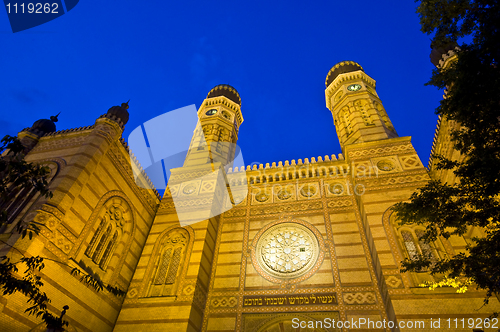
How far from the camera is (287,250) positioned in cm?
959

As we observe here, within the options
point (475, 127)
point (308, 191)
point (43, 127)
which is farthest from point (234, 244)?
point (43, 127)

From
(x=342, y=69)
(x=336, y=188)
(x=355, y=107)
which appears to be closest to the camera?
(x=336, y=188)

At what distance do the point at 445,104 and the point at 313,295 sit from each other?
589cm

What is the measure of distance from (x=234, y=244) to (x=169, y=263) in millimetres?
2172

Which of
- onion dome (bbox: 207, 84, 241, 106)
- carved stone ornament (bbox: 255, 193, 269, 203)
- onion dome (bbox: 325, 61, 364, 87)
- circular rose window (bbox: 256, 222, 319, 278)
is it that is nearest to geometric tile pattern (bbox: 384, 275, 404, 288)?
circular rose window (bbox: 256, 222, 319, 278)

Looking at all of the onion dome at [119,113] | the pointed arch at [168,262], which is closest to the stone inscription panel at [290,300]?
the pointed arch at [168,262]

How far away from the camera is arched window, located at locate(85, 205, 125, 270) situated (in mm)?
8375

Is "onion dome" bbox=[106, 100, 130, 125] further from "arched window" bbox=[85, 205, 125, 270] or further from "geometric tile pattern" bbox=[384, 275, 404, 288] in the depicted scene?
"geometric tile pattern" bbox=[384, 275, 404, 288]

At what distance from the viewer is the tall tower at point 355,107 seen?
12734 millimetres

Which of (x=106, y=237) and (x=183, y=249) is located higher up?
(x=183, y=249)

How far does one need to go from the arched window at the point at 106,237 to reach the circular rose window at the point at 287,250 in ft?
14.7

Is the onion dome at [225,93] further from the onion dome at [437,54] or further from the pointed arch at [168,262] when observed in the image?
the onion dome at [437,54]

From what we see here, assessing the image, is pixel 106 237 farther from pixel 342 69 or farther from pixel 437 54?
pixel 342 69

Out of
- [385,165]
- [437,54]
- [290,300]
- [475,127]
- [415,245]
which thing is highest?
[437,54]
